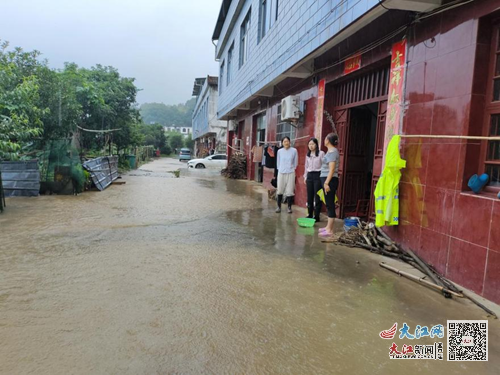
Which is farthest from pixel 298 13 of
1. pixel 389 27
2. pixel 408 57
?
pixel 408 57

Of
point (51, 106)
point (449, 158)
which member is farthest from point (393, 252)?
point (51, 106)

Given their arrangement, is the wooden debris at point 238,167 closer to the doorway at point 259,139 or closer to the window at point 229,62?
the doorway at point 259,139

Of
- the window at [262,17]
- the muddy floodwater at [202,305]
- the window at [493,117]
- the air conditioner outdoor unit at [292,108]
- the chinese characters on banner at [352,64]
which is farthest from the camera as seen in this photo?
the window at [262,17]

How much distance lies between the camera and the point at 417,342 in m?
2.71

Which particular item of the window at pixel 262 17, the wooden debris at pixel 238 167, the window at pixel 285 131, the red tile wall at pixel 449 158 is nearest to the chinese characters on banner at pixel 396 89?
the red tile wall at pixel 449 158

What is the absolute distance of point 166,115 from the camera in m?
115

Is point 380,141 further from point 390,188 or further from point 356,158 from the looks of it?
point 356,158

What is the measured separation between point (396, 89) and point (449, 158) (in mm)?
1493

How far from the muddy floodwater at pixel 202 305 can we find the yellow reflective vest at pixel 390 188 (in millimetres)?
649

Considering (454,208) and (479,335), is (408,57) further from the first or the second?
(479,335)

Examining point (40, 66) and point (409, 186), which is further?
point (40, 66)

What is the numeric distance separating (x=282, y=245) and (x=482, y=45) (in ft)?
11.2

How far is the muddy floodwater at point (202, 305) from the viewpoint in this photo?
238cm

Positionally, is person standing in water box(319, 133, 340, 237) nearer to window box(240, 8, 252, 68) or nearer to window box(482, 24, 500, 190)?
window box(482, 24, 500, 190)
